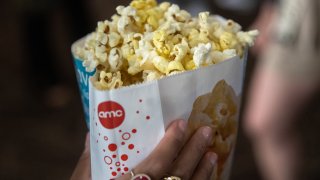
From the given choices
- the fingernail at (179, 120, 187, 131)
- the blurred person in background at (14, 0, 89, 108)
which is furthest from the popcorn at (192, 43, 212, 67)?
the blurred person in background at (14, 0, 89, 108)

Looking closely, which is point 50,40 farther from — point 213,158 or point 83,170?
point 213,158

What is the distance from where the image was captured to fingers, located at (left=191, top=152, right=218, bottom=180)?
39.6 inches

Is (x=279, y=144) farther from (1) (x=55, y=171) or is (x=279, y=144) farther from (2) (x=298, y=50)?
(1) (x=55, y=171)

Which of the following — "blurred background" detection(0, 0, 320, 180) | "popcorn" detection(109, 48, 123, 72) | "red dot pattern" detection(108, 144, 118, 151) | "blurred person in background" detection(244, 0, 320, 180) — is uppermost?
"popcorn" detection(109, 48, 123, 72)

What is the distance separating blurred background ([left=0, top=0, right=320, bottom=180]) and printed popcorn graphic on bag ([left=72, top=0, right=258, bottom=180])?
195cm

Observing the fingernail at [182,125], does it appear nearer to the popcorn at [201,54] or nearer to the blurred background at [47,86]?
the popcorn at [201,54]

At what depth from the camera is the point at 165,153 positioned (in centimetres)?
94

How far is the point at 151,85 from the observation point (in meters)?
0.93

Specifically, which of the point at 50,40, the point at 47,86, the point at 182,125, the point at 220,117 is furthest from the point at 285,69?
the point at 50,40

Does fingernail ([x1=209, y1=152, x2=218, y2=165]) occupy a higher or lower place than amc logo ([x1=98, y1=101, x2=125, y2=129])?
lower

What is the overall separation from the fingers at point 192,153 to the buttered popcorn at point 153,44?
0.41 feet

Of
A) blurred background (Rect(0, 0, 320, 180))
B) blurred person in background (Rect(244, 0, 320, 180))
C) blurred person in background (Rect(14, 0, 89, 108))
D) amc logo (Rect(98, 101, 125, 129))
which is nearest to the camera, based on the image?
amc logo (Rect(98, 101, 125, 129))

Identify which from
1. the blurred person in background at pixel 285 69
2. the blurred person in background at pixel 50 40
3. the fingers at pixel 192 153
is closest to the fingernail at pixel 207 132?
the fingers at pixel 192 153

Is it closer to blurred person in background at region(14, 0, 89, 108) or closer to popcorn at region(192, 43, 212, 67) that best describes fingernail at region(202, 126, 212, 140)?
popcorn at region(192, 43, 212, 67)
